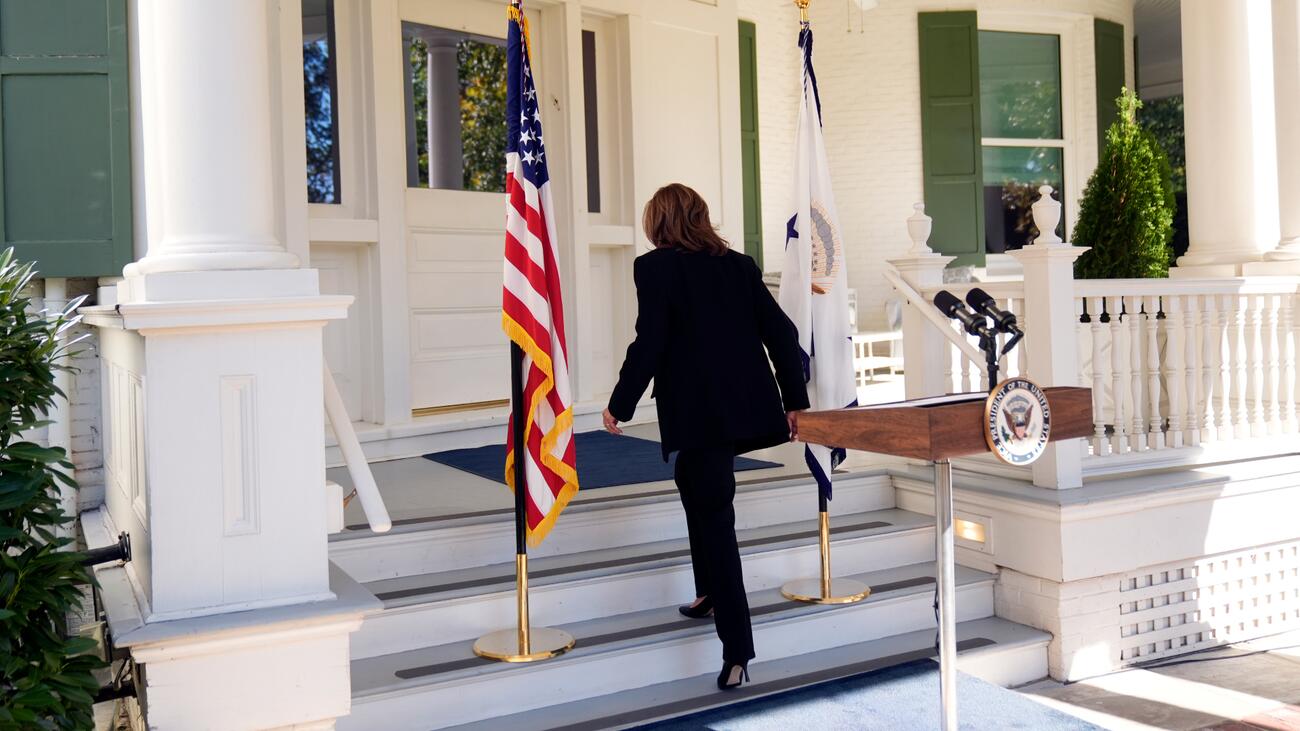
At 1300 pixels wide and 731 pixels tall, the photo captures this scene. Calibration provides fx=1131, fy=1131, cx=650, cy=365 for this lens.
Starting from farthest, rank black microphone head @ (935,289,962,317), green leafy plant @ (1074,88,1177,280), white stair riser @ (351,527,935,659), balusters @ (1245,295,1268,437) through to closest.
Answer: green leafy plant @ (1074,88,1177,280), balusters @ (1245,295,1268,437), white stair riser @ (351,527,935,659), black microphone head @ (935,289,962,317)

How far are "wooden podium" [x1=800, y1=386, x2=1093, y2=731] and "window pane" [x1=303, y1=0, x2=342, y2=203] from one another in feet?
11.8

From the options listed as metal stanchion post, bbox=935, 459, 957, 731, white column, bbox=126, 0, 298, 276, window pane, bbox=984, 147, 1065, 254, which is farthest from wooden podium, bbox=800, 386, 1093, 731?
window pane, bbox=984, 147, 1065, 254

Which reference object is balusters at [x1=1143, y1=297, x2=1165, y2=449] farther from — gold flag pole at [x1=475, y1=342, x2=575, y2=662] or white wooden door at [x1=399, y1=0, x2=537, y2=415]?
white wooden door at [x1=399, y1=0, x2=537, y2=415]

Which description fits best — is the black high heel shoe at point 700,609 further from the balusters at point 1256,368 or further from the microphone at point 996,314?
the balusters at point 1256,368

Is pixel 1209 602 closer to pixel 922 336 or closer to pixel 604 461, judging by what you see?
pixel 922 336

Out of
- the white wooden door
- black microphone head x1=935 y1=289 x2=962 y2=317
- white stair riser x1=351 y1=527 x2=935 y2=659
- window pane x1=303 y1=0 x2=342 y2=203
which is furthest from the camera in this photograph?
the white wooden door

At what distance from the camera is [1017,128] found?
380 inches

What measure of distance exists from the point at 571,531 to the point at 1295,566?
3.26 meters

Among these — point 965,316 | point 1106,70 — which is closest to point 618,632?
point 965,316

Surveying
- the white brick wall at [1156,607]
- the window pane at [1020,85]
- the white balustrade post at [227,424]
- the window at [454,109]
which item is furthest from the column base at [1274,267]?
the white balustrade post at [227,424]

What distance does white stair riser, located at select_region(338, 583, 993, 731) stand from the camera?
329cm

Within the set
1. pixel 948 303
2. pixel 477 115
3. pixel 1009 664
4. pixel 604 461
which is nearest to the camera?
pixel 948 303

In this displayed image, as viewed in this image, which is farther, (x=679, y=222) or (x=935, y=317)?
(x=935, y=317)

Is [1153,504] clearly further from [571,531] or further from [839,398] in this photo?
[571,531]
